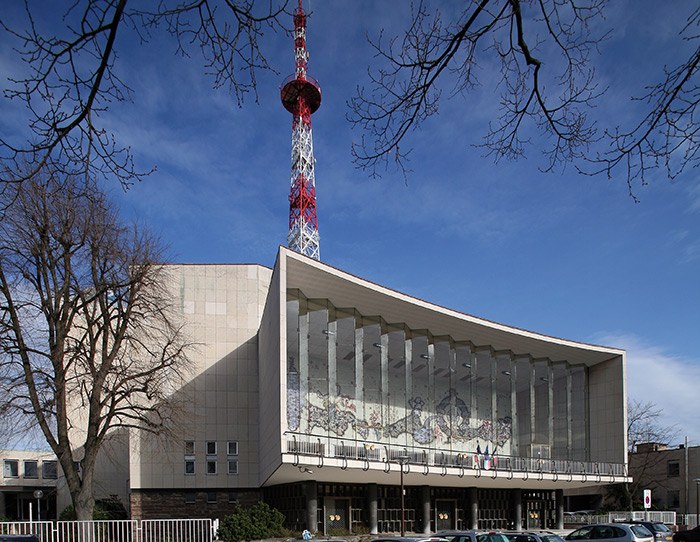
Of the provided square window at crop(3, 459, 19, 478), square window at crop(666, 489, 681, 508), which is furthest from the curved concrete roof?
square window at crop(3, 459, 19, 478)

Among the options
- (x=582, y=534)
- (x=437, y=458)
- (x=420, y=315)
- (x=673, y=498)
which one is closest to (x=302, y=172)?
(x=420, y=315)

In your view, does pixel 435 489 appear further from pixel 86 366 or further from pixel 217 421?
pixel 86 366

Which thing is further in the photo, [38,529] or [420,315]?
[420,315]

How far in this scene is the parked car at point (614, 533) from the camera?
2317cm

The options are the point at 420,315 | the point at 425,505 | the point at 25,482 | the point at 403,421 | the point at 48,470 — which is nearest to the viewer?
the point at 425,505

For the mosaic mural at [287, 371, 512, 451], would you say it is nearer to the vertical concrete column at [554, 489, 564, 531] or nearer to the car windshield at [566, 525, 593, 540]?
the vertical concrete column at [554, 489, 564, 531]

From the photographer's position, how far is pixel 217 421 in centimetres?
4069

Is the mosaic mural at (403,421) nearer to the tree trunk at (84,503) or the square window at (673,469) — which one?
the tree trunk at (84,503)

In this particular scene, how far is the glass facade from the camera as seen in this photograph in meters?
36.1

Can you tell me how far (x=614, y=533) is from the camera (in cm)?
2372

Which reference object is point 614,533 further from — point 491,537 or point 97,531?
point 97,531

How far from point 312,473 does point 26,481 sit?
113 ft

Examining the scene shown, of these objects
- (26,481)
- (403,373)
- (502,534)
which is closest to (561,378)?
(403,373)

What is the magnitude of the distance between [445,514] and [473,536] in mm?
23276
